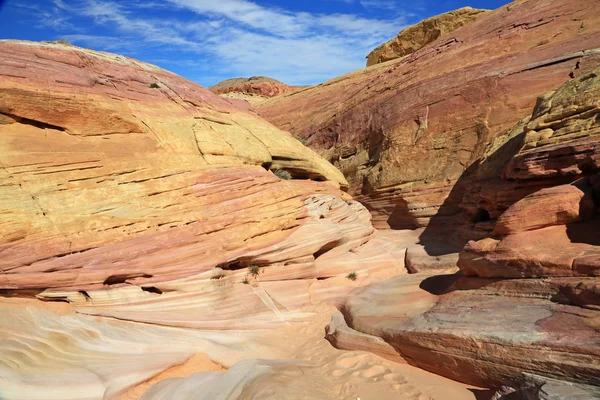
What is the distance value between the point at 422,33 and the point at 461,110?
1804cm

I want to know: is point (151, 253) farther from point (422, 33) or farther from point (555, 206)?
point (422, 33)

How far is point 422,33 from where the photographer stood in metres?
27.7

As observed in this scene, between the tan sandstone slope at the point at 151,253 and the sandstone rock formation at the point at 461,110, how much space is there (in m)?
2.70

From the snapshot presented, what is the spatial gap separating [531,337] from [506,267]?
1.65m

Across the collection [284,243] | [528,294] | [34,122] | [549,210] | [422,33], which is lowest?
[528,294]

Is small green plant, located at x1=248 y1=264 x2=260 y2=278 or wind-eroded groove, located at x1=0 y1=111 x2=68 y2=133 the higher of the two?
wind-eroded groove, located at x1=0 y1=111 x2=68 y2=133

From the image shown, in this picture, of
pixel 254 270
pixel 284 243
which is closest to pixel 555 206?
pixel 284 243

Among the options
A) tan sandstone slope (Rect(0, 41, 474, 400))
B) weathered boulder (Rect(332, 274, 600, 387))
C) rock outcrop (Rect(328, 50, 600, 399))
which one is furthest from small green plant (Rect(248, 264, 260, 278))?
weathered boulder (Rect(332, 274, 600, 387))

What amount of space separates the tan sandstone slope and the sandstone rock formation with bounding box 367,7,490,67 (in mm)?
19660

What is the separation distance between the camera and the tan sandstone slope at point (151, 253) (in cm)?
552

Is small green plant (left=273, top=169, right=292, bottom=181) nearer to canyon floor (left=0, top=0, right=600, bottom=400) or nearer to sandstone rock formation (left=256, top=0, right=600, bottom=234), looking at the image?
canyon floor (left=0, top=0, right=600, bottom=400)

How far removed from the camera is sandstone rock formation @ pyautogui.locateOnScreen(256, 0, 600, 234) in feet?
35.8

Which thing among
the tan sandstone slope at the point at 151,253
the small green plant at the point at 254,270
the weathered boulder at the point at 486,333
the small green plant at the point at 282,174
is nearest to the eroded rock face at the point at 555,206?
the weathered boulder at the point at 486,333

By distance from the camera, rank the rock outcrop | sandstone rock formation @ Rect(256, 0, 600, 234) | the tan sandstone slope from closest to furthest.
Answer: the rock outcrop → the tan sandstone slope → sandstone rock formation @ Rect(256, 0, 600, 234)
